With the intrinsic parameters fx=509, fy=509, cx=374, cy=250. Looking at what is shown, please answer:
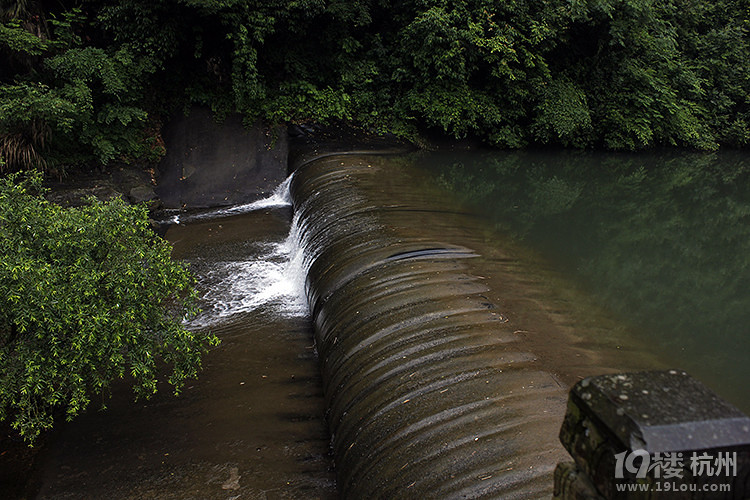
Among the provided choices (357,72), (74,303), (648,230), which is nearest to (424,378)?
(74,303)

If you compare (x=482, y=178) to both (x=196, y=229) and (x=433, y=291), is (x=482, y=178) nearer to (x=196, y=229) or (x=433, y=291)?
(x=196, y=229)

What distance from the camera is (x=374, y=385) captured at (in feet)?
13.3

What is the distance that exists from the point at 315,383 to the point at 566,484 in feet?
13.4

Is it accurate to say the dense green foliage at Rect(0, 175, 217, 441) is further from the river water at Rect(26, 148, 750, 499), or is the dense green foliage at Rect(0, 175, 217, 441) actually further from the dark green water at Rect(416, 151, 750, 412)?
the dark green water at Rect(416, 151, 750, 412)

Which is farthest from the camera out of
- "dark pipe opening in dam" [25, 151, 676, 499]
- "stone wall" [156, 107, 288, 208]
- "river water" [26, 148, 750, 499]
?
"stone wall" [156, 107, 288, 208]

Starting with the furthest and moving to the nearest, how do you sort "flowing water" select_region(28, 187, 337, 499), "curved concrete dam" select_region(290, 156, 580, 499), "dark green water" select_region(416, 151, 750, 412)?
"dark green water" select_region(416, 151, 750, 412), "flowing water" select_region(28, 187, 337, 499), "curved concrete dam" select_region(290, 156, 580, 499)

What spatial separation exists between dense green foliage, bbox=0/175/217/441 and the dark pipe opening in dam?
62 cm

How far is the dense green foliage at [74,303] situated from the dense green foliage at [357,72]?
6.07 meters

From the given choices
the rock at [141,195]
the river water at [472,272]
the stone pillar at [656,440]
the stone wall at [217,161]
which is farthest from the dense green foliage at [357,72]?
the stone pillar at [656,440]

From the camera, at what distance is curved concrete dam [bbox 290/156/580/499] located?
3.01m

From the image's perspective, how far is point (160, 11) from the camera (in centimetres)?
1054

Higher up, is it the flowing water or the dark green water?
the dark green water

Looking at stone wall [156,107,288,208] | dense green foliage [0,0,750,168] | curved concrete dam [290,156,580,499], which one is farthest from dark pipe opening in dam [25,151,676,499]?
dense green foliage [0,0,750,168]

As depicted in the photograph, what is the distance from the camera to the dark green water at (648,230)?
523 centimetres
